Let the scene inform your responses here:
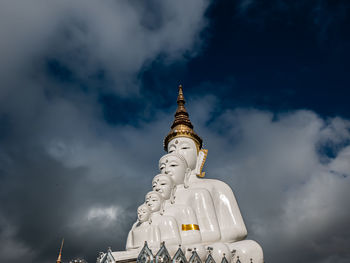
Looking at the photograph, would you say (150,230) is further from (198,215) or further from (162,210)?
(198,215)

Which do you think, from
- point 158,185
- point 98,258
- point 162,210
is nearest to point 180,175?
point 158,185

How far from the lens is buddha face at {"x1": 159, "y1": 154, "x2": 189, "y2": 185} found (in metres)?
14.2

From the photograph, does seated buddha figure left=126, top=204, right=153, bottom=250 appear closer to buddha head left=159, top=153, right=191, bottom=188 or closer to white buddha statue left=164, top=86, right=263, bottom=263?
buddha head left=159, top=153, right=191, bottom=188

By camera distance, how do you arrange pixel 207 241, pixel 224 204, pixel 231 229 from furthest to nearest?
pixel 224 204, pixel 231 229, pixel 207 241

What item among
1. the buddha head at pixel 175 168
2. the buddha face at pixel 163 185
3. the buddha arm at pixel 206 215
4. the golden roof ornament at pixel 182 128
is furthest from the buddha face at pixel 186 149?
the buddha face at pixel 163 185

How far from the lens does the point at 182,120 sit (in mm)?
17641

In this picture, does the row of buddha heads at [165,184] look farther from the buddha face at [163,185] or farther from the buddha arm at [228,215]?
the buddha arm at [228,215]

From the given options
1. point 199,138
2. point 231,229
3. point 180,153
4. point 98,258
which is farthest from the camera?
point 199,138

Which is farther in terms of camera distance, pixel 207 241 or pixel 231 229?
pixel 231 229

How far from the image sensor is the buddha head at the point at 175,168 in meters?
14.2

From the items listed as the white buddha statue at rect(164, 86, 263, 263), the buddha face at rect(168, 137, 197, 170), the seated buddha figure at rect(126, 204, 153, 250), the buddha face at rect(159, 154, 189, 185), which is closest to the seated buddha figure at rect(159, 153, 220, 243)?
the buddha face at rect(159, 154, 189, 185)

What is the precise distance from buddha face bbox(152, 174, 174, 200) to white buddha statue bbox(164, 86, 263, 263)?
1630mm

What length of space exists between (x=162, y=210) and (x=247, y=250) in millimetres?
3454

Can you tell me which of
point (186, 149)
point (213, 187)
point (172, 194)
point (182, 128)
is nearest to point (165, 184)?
point (172, 194)
